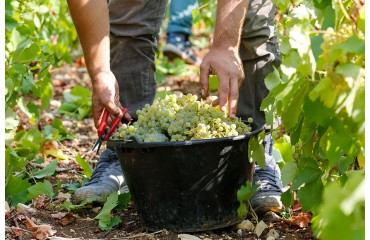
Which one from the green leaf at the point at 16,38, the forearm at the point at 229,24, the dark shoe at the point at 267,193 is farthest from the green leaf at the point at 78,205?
the green leaf at the point at 16,38

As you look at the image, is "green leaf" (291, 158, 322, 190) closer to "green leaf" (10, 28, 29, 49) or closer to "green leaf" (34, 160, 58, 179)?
"green leaf" (34, 160, 58, 179)

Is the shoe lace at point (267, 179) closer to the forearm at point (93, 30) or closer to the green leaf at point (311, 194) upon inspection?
the green leaf at point (311, 194)

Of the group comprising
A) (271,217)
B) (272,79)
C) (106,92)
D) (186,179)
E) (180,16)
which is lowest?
(271,217)

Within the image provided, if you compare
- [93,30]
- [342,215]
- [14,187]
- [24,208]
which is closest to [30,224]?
[24,208]

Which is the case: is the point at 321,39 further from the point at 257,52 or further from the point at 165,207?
the point at 257,52

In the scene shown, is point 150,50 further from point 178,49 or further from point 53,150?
point 178,49

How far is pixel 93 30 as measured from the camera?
7.16 feet

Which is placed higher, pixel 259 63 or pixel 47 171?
pixel 259 63

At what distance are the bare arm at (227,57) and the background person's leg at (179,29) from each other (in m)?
2.80

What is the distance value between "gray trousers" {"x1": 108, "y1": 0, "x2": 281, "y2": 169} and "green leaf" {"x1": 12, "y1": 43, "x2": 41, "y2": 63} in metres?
0.29

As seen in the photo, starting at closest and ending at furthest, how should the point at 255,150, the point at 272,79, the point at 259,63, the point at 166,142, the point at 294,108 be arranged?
the point at 294,108, the point at 272,79, the point at 166,142, the point at 255,150, the point at 259,63

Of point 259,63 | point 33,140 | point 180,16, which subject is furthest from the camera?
point 180,16

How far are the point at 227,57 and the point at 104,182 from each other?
69 cm

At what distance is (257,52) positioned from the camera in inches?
99.0
